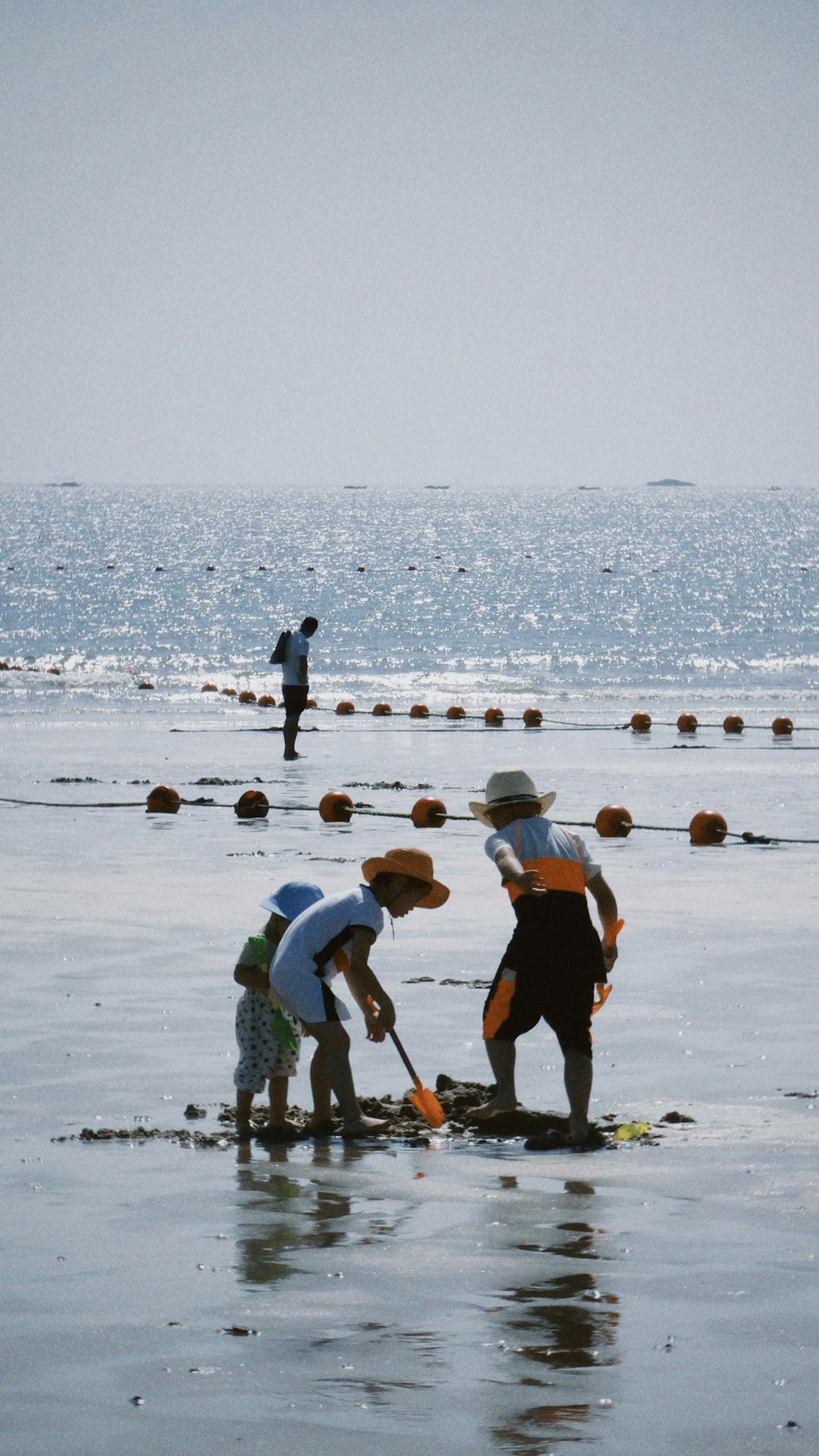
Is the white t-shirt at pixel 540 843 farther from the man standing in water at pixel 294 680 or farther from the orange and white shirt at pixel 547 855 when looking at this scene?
the man standing in water at pixel 294 680

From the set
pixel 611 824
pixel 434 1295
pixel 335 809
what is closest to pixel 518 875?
pixel 434 1295

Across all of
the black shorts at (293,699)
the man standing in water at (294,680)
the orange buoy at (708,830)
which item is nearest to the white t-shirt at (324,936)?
the orange buoy at (708,830)

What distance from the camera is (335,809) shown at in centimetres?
1653

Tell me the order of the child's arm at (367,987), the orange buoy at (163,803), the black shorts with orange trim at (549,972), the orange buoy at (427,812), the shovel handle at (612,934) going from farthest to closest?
the orange buoy at (163,803), the orange buoy at (427,812), the shovel handle at (612,934), the black shorts with orange trim at (549,972), the child's arm at (367,987)

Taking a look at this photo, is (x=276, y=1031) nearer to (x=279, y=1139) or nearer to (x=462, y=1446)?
(x=279, y=1139)

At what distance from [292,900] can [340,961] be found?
425 mm

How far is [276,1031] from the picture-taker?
7.05m

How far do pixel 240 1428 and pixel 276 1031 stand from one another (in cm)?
293

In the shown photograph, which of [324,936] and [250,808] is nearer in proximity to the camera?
[324,936]

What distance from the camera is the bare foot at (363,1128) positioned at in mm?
6926

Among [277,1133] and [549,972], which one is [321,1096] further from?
[549,972]

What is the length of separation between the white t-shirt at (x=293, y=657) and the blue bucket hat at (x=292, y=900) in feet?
50.0

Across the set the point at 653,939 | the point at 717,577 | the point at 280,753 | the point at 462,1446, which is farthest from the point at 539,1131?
the point at 717,577

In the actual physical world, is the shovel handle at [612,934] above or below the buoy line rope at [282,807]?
above
